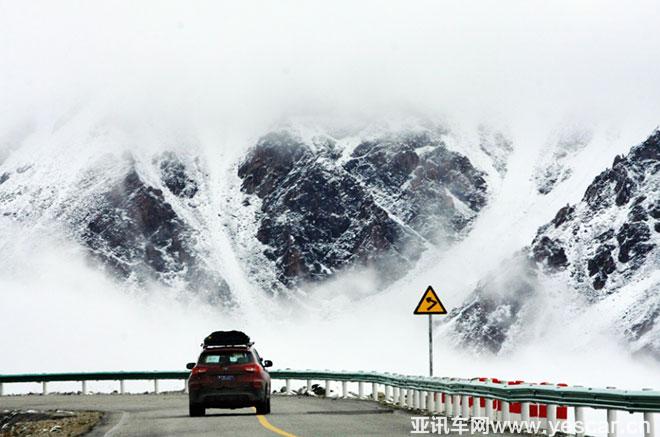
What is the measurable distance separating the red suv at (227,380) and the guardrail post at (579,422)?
9910 millimetres

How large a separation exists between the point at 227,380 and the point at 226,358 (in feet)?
1.87

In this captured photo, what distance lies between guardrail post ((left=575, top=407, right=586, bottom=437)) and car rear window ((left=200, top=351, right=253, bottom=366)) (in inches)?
400

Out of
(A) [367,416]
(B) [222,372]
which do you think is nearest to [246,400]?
(B) [222,372]

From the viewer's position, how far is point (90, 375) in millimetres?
58688

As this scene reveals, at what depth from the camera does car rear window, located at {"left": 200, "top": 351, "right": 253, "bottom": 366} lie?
3045cm

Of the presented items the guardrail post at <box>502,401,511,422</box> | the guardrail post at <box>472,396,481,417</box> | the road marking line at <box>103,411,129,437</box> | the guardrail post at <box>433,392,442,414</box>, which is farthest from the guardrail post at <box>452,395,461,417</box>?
the road marking line at <box>103,411,129,437</box>

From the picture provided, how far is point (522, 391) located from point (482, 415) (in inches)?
136

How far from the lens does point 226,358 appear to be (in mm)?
30484

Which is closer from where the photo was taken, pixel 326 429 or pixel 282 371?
pixel 326 429

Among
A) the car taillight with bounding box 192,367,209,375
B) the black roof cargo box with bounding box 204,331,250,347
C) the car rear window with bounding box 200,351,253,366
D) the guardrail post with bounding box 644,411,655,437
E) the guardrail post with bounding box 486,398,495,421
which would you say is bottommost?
the guardrail post with bounding box 644,411,655,437

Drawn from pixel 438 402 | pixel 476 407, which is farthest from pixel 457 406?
pixel 438 402

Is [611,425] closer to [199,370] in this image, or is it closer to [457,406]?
[457,406]

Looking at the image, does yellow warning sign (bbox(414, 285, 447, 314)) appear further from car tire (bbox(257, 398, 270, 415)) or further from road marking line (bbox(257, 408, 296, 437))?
road marking line (bbox(257, 408, 296, 437))

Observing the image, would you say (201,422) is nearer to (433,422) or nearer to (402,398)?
(433,422)
